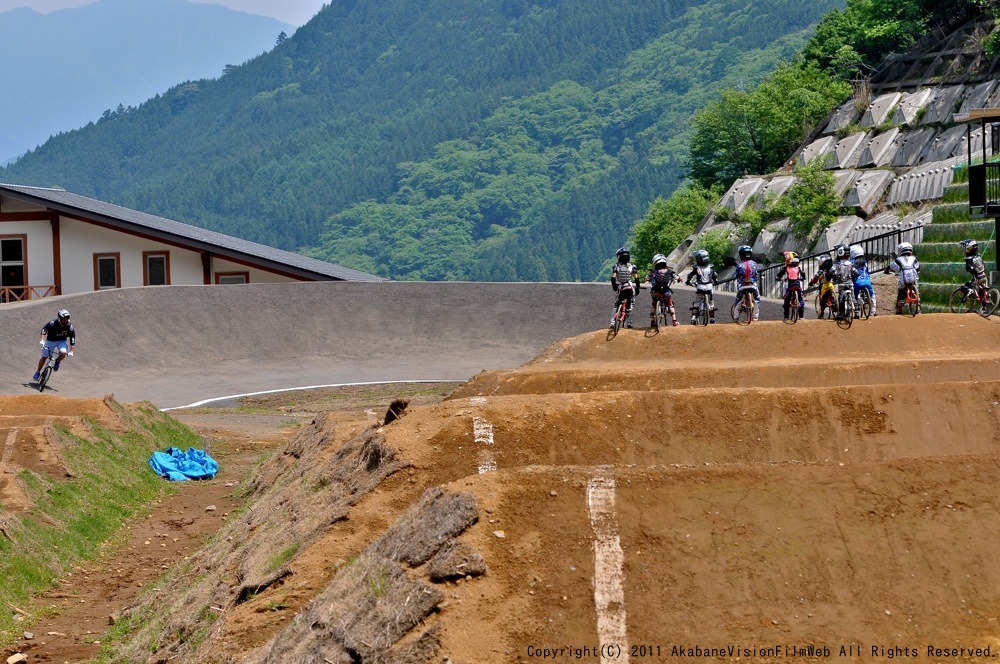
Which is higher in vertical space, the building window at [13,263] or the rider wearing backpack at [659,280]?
the building window at [13,263]

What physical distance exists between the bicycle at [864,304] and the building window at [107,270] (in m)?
37.9

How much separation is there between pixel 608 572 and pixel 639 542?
0.50 metres

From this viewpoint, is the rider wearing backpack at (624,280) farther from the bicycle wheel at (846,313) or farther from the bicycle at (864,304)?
the bicycle at (864,304)

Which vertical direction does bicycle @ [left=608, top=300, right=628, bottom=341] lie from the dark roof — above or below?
below

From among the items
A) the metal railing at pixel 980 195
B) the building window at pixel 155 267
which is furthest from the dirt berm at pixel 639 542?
the building window at pixel 155 267

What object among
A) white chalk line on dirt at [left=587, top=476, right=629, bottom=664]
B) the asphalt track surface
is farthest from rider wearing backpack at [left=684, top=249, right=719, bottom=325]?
white chalk line on dirt at [left=587, top=476, right=629, bottom=664]

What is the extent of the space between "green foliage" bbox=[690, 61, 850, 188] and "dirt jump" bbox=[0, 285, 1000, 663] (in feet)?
201

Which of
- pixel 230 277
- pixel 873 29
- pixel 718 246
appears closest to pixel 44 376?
pixel 230 277

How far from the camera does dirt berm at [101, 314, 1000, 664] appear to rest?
33.7ft

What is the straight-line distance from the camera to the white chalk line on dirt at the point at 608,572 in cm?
1005

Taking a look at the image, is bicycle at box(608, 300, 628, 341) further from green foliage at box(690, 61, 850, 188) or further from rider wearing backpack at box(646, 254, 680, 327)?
green foliage at box(690, 61, 850, 188)

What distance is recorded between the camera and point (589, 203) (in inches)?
7288

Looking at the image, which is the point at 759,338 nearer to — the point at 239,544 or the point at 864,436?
the point at 864,436

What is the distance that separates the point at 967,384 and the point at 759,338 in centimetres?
779
